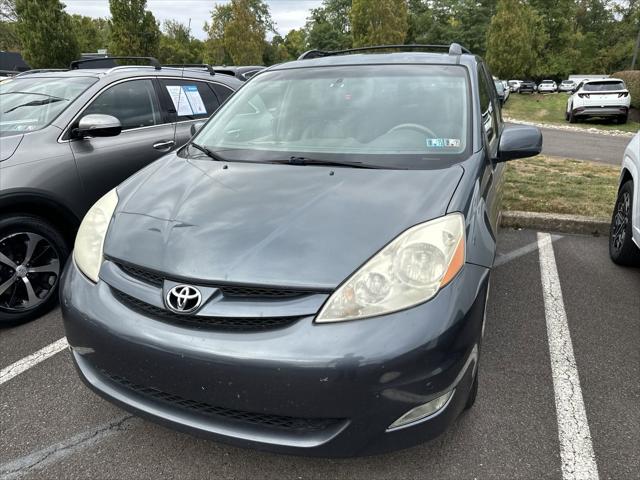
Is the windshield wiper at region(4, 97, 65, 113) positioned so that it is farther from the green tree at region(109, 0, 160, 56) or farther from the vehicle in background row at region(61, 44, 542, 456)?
the green tree at region(109, 0, 160, 56)

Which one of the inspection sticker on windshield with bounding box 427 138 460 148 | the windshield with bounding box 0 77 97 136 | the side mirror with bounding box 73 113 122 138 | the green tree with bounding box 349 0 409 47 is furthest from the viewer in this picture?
the green tree with bounding box 349 0 409 47

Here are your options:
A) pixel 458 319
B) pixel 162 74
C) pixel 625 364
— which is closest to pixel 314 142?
pixel 458 319

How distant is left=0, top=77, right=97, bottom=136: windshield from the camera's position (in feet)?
11.7

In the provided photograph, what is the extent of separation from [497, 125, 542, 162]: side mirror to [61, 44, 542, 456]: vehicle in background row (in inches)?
16.4

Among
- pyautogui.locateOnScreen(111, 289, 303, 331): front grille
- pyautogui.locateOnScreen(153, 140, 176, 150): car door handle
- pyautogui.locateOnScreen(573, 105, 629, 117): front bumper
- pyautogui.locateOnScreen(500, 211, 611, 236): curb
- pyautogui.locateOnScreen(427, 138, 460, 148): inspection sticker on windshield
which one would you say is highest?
pyautogui.locateOnScreen(427, 138, 460, 148): inspection sticker on windshield

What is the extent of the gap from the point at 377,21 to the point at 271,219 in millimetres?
30808

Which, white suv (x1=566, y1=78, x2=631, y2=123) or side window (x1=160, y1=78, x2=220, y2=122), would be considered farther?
white suv (x1=566, y1=78, x2=631, y2=123)

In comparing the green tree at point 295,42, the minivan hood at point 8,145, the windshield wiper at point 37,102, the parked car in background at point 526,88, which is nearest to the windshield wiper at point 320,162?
the minivan hood at point 8,145

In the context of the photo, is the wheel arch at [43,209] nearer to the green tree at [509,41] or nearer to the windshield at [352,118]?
the windshield at [352,118]

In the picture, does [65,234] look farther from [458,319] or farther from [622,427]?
[622,427]

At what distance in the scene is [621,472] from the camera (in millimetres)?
1979

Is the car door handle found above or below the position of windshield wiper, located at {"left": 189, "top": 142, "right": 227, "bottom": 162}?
below

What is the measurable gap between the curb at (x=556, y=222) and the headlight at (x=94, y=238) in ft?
13.5

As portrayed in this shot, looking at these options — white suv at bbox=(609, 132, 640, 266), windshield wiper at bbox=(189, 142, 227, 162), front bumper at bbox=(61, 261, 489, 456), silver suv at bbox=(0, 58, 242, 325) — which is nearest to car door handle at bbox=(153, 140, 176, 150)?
silver suv at bbox=(0, 58, 242, 325)
